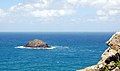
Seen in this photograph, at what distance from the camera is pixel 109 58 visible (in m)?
42.6

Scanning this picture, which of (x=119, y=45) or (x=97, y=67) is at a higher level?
(x=119, y=45)

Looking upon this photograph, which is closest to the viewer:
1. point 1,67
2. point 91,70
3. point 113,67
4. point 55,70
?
point 113,67

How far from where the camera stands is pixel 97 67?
141 ft

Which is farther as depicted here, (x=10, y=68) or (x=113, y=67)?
(x=10, y=68)

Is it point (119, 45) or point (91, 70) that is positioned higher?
point (119, 45)

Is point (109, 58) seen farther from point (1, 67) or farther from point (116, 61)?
point (1, 67)

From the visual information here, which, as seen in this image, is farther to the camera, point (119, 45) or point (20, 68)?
point (20, 68)

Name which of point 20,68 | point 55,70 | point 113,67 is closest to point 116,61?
point 113,67

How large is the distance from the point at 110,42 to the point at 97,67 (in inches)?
135

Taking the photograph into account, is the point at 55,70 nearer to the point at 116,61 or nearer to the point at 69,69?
the point at 69,69

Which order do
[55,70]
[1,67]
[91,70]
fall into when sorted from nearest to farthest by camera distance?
1. [91,70]
2. [55,70]
3. [1,67]

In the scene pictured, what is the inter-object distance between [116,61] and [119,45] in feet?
6.80

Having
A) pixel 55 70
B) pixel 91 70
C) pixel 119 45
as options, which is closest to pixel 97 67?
pixel 91 70

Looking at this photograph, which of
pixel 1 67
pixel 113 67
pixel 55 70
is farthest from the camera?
pixel 1 67
